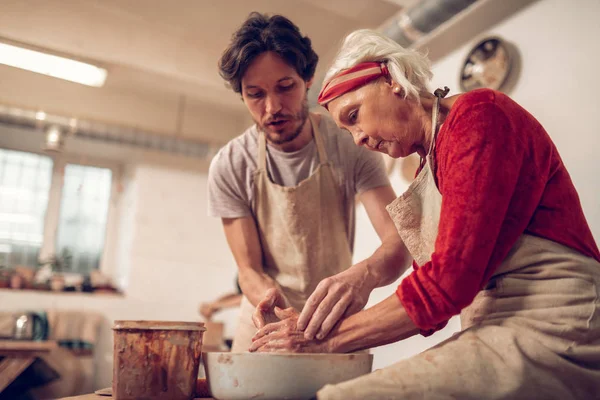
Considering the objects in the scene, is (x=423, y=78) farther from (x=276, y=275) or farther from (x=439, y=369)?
(x=276, y=275)

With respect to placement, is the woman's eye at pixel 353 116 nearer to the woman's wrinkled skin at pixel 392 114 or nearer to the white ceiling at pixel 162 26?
the woman's wrinkled skin at pixel 392 114

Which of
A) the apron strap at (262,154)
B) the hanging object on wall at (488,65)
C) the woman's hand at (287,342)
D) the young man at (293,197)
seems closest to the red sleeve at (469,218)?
the woman's hand at (287,342)

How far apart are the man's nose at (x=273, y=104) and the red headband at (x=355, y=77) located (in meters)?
0.45

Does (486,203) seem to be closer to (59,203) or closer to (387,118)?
(387,118)

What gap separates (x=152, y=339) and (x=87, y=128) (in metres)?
4.69

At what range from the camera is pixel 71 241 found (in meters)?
6.27

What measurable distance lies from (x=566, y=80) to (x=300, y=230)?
5.53ft

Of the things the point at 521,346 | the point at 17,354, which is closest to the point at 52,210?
the point at 17,354

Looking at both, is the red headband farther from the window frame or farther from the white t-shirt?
the window frame

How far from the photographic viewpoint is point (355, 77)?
1285 millimetres

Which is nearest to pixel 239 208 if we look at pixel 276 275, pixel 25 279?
pixel 276 275

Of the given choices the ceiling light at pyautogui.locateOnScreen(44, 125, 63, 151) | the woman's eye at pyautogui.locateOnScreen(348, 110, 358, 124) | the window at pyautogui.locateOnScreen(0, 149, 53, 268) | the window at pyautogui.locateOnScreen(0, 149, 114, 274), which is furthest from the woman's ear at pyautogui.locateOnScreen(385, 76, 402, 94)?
the window at pyautogui.locateOnScreen(0, 149, 53, 268)

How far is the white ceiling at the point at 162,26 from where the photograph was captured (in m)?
4.18

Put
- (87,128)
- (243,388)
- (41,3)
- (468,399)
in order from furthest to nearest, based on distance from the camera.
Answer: (87,128), (41,3), (243,388), (468,399)
